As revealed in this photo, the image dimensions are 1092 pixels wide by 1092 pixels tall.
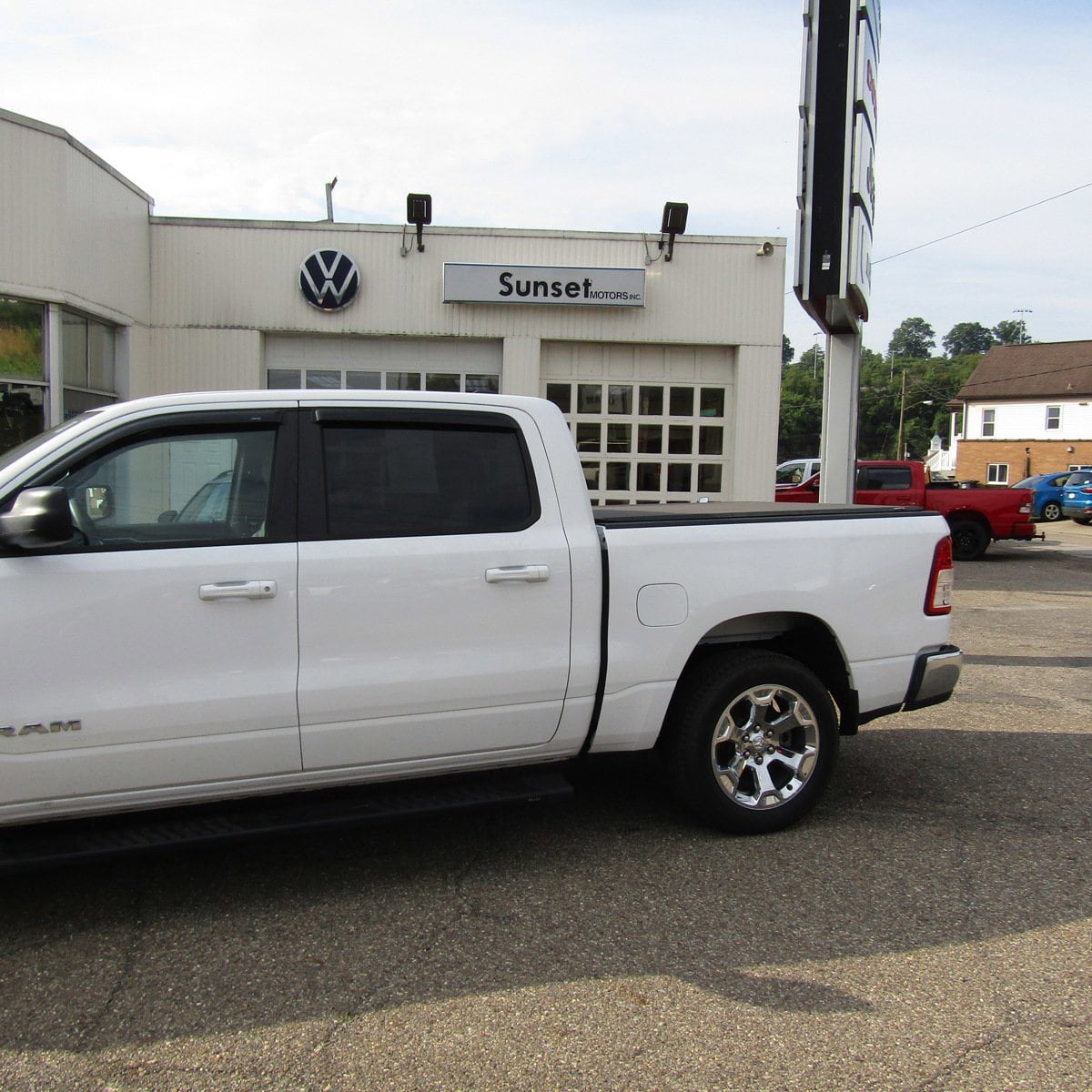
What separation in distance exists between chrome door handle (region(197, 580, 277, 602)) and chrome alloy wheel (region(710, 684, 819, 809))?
198 cm

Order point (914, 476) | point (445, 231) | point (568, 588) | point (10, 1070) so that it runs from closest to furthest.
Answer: point (10, 1070)
point (568, 588)
point (445, 231)
point (914, 476)

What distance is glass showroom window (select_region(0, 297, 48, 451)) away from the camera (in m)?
10.6

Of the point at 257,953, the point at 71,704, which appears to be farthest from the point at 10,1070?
the point at 71,704

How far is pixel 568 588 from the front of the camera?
4.16m

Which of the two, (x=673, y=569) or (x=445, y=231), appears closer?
(x=673, y=569)

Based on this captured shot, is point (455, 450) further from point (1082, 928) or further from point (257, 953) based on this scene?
point (1082, 928)

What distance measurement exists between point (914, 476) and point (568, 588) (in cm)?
1532

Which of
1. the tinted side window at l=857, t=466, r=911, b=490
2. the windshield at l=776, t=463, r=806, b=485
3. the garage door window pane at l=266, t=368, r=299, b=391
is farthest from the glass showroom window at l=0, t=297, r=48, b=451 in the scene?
the windshield at l=776, t=463, r=806, b=485

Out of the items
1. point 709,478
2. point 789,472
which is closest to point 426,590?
point 709,478

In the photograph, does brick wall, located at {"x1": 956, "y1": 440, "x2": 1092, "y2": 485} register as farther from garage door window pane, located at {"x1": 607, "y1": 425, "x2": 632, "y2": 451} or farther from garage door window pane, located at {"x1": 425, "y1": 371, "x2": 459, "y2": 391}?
garage door window pane, located at {"x1": 425, "y1": 371, "x2": 459, "y2": 391}

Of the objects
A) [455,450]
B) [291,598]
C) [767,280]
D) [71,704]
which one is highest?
[767,280]

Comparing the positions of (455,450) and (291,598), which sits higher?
(455,450)

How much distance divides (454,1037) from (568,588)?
172 centimetres

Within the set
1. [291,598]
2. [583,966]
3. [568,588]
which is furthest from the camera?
[568,588]
